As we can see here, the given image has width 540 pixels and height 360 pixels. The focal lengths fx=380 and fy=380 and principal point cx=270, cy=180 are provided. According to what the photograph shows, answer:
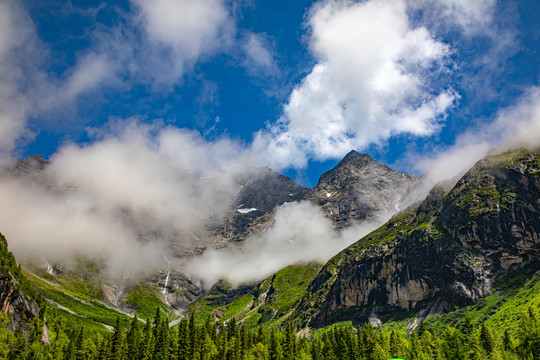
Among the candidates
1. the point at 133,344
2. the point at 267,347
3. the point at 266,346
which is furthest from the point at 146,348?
the point at 267,347

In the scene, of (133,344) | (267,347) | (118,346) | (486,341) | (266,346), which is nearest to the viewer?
(118,346)

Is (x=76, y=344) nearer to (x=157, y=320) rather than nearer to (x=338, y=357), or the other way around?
(x=157, y=320)

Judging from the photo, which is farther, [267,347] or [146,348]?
[267,347]

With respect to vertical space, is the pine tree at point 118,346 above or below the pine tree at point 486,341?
above

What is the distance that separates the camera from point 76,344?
139625mm

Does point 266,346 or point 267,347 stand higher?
point 266,346

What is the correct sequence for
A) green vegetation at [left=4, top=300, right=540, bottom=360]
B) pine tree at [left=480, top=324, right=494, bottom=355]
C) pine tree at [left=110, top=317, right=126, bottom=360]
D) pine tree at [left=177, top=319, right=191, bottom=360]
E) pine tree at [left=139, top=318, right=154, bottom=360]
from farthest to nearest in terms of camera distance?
pine tree at [left=480, top=324, right=494, bottom=355], pine tree at [left=139, top=318, right=154, bottom=360], pine tree at [left=177, top=319, right=191, bottom=360], green vegetation at [left=4, top=300, right=540, bottom=360], pine tree at [left=110, top=317, right=126, bottom=360]

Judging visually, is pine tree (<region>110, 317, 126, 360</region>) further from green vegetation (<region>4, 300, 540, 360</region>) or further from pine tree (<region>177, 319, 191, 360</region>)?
pine tree (<region>177, 319, 191, 360</region>)

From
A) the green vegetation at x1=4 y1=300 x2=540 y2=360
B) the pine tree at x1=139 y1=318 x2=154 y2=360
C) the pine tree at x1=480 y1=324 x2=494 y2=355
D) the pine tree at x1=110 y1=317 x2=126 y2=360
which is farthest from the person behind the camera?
the pine tree at x1=480 y1=324 x2=494 y2=355

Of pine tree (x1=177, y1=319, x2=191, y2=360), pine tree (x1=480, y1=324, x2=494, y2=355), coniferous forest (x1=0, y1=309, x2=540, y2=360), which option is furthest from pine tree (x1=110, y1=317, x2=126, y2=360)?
pine tree (x1=480, y1=324, x2=494, y2=355)

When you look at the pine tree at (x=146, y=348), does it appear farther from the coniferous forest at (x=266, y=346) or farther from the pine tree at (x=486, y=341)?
the pine tree at (x=486, y=341)

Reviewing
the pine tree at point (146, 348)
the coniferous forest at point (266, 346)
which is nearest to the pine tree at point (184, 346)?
the coniferous forest at point (266, 346)

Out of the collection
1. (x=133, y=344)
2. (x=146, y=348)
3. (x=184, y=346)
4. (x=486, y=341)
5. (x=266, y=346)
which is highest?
(x=133, y=344)

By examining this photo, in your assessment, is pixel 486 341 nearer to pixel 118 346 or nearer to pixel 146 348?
pixel 146 348
